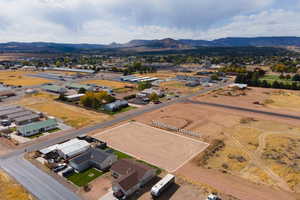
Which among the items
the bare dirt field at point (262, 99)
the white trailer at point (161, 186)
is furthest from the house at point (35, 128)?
the bare dirt field at point (262, 99)

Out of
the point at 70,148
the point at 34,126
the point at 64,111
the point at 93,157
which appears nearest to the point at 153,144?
the point at 93,157

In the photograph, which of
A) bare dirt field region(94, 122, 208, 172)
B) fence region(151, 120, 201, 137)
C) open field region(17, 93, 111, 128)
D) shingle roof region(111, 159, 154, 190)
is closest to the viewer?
shingle roof region(111, 159, 154, 190)

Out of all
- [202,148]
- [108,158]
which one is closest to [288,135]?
[202,148]

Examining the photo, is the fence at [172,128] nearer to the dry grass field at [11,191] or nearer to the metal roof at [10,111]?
the dry grass field at [11,191]

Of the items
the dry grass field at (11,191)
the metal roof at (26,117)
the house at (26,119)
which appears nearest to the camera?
the dry grass field at (11,191)

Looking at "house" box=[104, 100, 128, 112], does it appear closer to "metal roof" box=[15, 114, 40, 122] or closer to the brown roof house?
"metal roof" box=[15, 114, 40, 122]

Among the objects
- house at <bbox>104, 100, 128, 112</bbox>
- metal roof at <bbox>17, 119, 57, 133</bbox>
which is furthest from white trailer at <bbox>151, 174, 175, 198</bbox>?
house at <bbox>104, 100, 128, 112</bbox>
